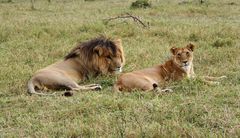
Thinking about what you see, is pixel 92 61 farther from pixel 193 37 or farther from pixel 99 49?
pixel 193 37

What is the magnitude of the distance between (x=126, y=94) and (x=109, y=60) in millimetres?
1391

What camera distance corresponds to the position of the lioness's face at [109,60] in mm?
7621

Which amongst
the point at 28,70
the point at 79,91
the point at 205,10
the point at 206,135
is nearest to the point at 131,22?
the point at 205,10

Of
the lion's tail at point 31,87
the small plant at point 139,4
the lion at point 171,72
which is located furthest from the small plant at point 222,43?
the small plant at point 139,4

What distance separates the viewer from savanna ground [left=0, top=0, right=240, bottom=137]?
16.1ft

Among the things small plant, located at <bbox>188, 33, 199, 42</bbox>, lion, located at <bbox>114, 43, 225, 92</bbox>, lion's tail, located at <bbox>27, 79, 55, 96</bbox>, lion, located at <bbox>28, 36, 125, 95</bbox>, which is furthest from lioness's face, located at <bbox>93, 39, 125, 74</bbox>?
small plant, located at <bbox>188, 33, 199, 42</bbox>

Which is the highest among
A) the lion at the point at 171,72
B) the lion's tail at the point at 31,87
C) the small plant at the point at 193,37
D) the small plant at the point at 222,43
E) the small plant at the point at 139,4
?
the lion at the point at 171,72

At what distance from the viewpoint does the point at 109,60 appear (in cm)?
766

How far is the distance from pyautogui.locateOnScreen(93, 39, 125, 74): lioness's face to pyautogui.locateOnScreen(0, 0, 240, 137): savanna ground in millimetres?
159

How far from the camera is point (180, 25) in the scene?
43.4ft

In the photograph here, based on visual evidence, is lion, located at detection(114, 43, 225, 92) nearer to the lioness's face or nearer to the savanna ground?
the savanna ground

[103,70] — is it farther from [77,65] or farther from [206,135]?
[206,135]

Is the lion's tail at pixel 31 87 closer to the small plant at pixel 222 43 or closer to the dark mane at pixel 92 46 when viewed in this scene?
the dark mane at pixel 92 46

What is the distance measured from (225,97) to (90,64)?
2377mm
